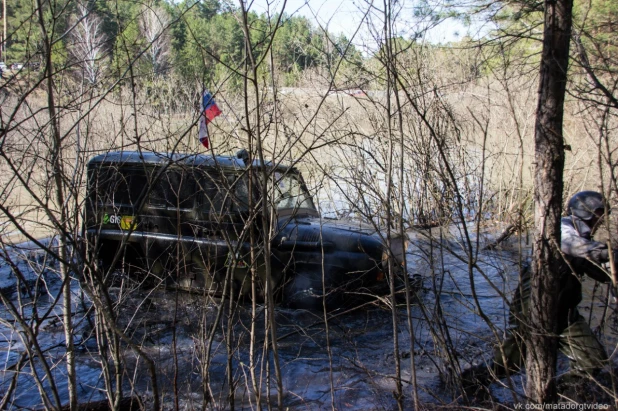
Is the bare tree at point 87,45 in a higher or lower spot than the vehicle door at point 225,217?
higher

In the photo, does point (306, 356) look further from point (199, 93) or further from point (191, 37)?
point (191, 37)

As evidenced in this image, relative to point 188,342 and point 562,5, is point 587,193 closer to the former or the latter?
point 562,5

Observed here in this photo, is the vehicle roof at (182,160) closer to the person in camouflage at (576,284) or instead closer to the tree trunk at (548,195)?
the tree trunk at (548,195)

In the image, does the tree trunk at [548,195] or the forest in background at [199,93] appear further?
the tree trunk at [548,195]

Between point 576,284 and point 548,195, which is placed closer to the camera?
point 548,195

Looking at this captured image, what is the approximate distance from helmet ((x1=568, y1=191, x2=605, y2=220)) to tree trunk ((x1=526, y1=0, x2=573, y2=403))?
0.91 m

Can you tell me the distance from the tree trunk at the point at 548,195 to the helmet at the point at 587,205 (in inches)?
35.9

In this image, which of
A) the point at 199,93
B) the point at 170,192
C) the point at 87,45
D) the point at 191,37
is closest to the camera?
the point at 191,37

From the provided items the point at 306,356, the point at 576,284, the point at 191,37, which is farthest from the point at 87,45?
the point at 576,284

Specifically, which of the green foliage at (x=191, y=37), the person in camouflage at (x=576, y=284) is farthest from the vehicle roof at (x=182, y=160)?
the person in camouflage at (x=576, y=284)

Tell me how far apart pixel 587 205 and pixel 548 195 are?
1007mm

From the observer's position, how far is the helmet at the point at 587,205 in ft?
12.7

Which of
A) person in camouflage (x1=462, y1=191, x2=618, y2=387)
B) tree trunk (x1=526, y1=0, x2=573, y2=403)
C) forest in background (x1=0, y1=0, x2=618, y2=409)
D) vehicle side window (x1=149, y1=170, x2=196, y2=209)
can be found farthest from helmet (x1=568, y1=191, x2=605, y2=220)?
vehicle side window (x1=149, y1=170, x2=196, y2=209)

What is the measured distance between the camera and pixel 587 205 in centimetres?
389
